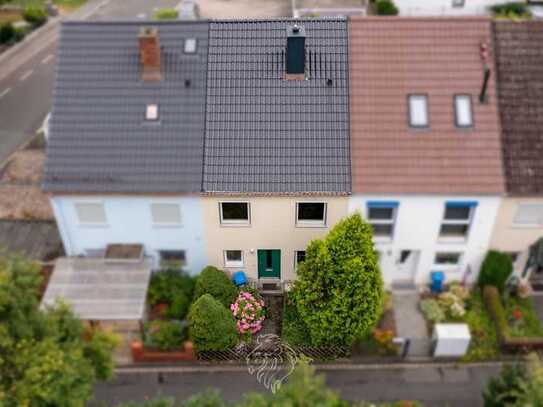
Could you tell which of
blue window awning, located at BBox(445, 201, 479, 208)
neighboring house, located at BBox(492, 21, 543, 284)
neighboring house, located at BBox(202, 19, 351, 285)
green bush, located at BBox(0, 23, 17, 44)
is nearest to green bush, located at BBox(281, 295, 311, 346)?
neighboring house, located at BBox(202, 19, 351, 285)

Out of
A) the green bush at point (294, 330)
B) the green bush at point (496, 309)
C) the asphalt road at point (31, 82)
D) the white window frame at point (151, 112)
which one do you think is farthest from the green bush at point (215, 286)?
the asphalt road at point (31, 82)

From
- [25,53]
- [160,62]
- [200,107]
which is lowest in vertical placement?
[200,107]

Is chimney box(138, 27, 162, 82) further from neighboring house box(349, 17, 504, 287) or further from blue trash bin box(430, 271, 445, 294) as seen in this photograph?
blue trash bin box(430, 271, 445, 294)

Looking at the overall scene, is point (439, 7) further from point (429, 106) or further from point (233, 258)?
point (233, 258)

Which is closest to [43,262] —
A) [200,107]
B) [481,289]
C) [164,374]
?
[164,374]

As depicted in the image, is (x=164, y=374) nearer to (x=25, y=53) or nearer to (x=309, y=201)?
(x=309, y=201)

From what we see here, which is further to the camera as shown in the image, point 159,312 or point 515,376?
point 159,312
